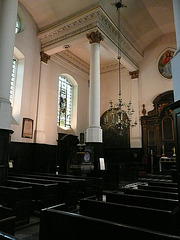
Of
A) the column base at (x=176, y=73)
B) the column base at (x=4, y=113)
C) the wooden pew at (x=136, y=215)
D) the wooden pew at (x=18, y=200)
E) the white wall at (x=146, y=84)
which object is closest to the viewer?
the wooden pew at (x=136, y=215)

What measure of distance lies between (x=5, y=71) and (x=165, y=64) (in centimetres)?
964

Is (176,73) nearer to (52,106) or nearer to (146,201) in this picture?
(146,201)

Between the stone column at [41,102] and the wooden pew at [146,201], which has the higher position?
the stone column at [41,102]

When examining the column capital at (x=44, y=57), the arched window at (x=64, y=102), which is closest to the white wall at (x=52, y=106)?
the column capital at (x=44, y=57)

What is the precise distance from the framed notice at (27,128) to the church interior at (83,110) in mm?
46

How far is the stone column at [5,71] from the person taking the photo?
14.2ft

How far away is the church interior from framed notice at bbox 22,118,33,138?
0.05 m

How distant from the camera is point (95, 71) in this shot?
8.50 meters

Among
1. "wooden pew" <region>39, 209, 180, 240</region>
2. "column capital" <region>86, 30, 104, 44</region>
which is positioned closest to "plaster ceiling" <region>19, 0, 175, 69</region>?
"column capital" <region>86, 30, 104, 44</region>

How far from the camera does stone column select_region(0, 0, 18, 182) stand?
14.2 ft

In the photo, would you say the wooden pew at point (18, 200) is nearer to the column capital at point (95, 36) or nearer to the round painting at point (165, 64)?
the column capital at point (95, 36)

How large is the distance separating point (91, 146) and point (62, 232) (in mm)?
5955

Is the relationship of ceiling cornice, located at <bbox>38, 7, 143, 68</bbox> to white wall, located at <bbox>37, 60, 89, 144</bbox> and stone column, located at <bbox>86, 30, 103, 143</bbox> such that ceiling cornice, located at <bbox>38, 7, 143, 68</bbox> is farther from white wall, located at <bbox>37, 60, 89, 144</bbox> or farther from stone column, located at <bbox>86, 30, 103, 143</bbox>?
white wall, located at <bbox>37, 60, 89, 144</bbox>

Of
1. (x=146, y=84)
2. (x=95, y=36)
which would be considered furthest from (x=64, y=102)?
(x=146, y=84)
